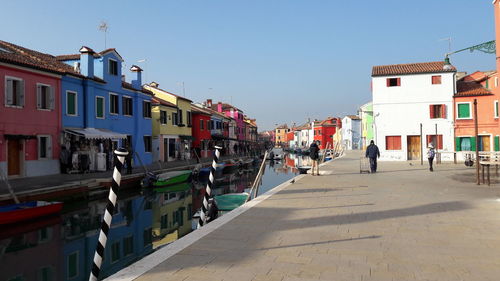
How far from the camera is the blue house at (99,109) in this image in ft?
72.5

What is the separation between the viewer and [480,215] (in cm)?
781

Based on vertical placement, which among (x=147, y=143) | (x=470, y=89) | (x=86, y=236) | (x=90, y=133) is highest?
(x=470, y=89)

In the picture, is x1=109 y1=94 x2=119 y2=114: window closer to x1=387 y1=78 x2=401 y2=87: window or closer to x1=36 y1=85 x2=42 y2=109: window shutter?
x1=36 y1=85 x2=42 y2=109: window shutter

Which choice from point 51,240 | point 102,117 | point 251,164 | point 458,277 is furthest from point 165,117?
point 458,277

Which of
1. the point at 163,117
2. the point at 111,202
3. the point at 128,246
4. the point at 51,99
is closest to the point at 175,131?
the point at 163,117

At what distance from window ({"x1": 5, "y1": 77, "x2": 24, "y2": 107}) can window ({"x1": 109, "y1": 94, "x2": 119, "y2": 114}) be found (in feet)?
25.2

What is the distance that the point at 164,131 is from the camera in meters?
34.9

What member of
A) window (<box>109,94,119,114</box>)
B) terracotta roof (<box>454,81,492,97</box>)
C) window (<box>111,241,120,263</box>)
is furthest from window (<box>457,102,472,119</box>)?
window (<box>111,241,120,263</box>)

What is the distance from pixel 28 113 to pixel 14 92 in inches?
47.3

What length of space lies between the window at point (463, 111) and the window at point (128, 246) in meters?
28.1

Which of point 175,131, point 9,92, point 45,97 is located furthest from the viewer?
point 175,131

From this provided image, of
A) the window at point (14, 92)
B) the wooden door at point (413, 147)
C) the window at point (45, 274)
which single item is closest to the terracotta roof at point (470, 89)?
the wooden door at point (413, 147)

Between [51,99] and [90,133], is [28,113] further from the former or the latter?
[90,133]

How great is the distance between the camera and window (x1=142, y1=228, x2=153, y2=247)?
11.1 metres
